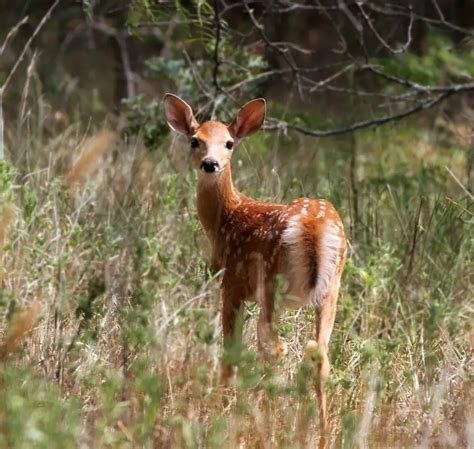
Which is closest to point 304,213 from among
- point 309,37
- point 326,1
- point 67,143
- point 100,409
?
point 100,409

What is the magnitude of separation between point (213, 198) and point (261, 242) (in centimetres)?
59

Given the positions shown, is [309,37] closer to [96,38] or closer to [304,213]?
[96,38]

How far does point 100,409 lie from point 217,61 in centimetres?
285

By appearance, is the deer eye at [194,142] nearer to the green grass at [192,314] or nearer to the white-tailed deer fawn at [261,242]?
the white-tailed deer fawn at [261,242]

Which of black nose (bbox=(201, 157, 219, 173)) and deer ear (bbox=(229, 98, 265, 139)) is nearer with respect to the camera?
black nose (bbox=(201, 157, 219, 173))

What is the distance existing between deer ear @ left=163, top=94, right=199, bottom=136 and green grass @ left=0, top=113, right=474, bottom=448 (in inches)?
15.4

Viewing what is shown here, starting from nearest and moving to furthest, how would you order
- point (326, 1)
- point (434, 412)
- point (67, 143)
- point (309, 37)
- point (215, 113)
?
point (434, 412), point (215, 113), point (67, 143), point (326, 1), point (309, 37)

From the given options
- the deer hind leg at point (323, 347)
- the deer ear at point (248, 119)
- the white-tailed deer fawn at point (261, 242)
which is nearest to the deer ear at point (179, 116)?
the white-tailed deer fawn at point (261, 242)

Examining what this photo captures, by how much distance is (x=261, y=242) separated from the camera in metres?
5.33

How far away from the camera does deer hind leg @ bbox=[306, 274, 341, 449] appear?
456 cm

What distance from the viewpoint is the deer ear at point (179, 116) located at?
605cm

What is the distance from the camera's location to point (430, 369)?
15.6ft

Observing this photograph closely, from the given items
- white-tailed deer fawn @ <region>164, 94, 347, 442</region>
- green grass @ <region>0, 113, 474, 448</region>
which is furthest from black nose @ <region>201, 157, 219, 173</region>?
green grass @ <region>0, 113, 474, 448</region>

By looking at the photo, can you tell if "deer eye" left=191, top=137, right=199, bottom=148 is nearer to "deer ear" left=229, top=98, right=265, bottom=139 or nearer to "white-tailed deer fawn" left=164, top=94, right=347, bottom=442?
"white-tailed deer fawn" left=164, top=94, right=347, bottom=442
